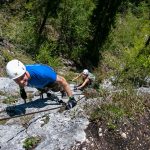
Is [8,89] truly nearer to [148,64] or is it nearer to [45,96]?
[45,96]

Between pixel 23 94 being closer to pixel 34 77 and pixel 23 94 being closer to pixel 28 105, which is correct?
pixel 28 105

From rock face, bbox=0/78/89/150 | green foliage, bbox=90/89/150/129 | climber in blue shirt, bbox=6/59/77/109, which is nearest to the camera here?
rock face, bbox=0/78/89/150

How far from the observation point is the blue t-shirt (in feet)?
37.1

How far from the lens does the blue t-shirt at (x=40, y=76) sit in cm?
1132

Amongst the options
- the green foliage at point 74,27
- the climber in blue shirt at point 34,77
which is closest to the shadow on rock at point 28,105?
the climber in blue shirt at point 34,77

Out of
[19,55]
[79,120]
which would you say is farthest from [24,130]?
[19,55]

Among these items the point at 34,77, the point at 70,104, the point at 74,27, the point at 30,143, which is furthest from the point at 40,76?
the point at 74,27

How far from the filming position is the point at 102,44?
179 ft

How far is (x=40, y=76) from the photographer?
11.4 metres

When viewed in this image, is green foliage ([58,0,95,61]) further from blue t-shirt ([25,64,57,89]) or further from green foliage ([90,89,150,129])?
green foliage ([90,89,150,129])

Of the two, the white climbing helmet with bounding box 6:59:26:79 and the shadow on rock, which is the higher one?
the white climbing helmet with bounding box 6:59:26:79

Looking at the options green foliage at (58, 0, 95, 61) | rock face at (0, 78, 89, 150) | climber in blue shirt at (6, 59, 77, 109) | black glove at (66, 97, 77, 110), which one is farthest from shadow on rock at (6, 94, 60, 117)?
green foliage at (58, 0, 95, 61)

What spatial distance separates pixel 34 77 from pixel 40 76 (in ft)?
0.59

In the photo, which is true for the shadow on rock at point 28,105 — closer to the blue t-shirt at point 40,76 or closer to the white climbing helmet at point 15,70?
the blue t-shirt at point 40,76
